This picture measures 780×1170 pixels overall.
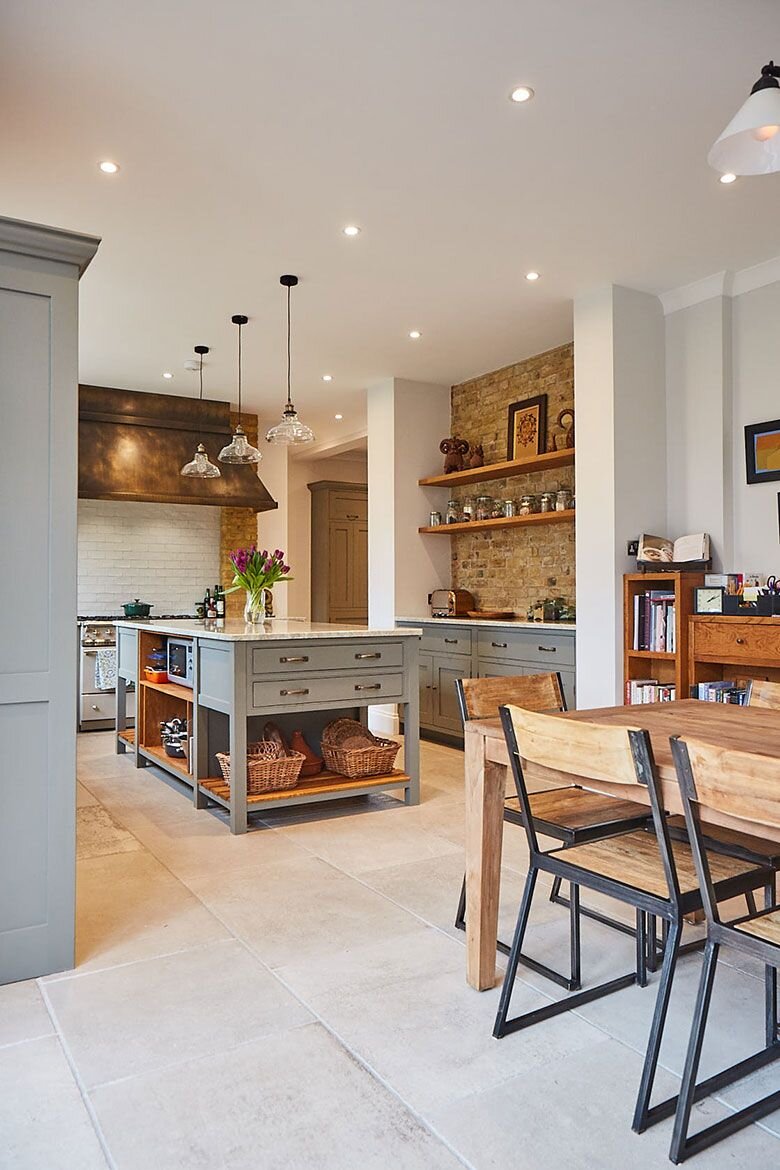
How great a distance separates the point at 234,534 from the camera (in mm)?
8172

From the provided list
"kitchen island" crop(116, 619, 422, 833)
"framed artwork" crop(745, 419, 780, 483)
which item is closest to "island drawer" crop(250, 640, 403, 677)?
"kitchen island" crop(116, 619, 422, 833)

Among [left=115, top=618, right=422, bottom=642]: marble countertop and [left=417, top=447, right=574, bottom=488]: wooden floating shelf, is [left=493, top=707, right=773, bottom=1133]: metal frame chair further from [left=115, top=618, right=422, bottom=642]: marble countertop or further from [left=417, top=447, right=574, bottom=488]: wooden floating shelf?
[left=417, top=447, right=574, bottom=488]: wooden floating shelf

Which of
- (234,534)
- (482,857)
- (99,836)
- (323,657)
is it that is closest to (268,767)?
(323,657)

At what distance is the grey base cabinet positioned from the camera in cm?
532

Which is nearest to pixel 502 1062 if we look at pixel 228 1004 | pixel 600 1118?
pixel 600 1118

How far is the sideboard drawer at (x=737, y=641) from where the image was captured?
413cm

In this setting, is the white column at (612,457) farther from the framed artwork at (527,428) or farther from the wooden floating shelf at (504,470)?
the framed artwork at (527,428)

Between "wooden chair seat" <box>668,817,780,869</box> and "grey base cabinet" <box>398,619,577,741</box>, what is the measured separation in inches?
115

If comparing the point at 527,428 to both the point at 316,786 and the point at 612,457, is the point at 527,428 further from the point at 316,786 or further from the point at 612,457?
the point at 316,786

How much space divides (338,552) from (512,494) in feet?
13.6

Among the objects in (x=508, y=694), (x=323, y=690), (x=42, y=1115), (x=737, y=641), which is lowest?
(x=42, y=1115)

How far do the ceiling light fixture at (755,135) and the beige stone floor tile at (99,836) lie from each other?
329 centimetres

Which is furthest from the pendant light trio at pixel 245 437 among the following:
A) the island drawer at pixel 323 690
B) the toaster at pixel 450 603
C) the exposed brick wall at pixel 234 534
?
the toaster at pixel 450 603

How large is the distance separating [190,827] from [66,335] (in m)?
2.40
